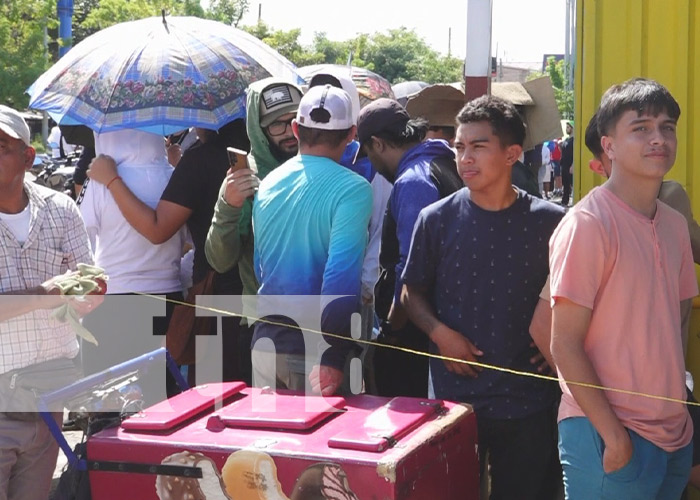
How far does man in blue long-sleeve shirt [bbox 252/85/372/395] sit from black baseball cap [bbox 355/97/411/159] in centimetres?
51

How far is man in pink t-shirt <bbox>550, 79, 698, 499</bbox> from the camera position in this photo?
277 cm

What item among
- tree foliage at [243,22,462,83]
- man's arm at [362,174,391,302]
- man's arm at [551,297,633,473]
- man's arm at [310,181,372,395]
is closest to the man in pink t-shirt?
man's arm at [551,297,633,473]

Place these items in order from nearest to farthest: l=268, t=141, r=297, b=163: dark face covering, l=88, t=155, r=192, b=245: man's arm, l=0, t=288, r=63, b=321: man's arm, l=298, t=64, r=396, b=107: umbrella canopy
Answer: l=0, t=288, r=63, b=321: man's arm, l=268, t=141, r=297, b=163: dark face covering, l=88, t=155, r=192, b=245: man's arm, l=298, t=64, r=396, b=107: umbrella canopy

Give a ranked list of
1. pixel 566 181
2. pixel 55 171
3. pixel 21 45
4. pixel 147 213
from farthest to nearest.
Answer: pixel 21 45 < pixel 566 181 < pixel 55 171 < pixel 147 213

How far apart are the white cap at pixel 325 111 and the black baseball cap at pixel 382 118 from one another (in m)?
0.57

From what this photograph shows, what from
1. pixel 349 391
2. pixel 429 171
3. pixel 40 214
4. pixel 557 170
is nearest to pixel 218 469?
pixel 349 391

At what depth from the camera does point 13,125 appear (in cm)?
374

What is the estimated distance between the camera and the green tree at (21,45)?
28.0m

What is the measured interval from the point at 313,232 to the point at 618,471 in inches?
61.6

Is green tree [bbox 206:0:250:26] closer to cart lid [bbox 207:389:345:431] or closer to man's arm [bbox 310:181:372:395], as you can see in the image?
A: man's arm [bbox 310:181:372:395]

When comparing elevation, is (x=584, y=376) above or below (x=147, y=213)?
below

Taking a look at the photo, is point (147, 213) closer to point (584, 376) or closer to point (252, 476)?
point (252, 476)

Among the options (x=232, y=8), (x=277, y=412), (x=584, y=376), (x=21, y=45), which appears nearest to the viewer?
(x=584, y=376)

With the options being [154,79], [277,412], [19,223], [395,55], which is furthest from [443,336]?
[395,55]
